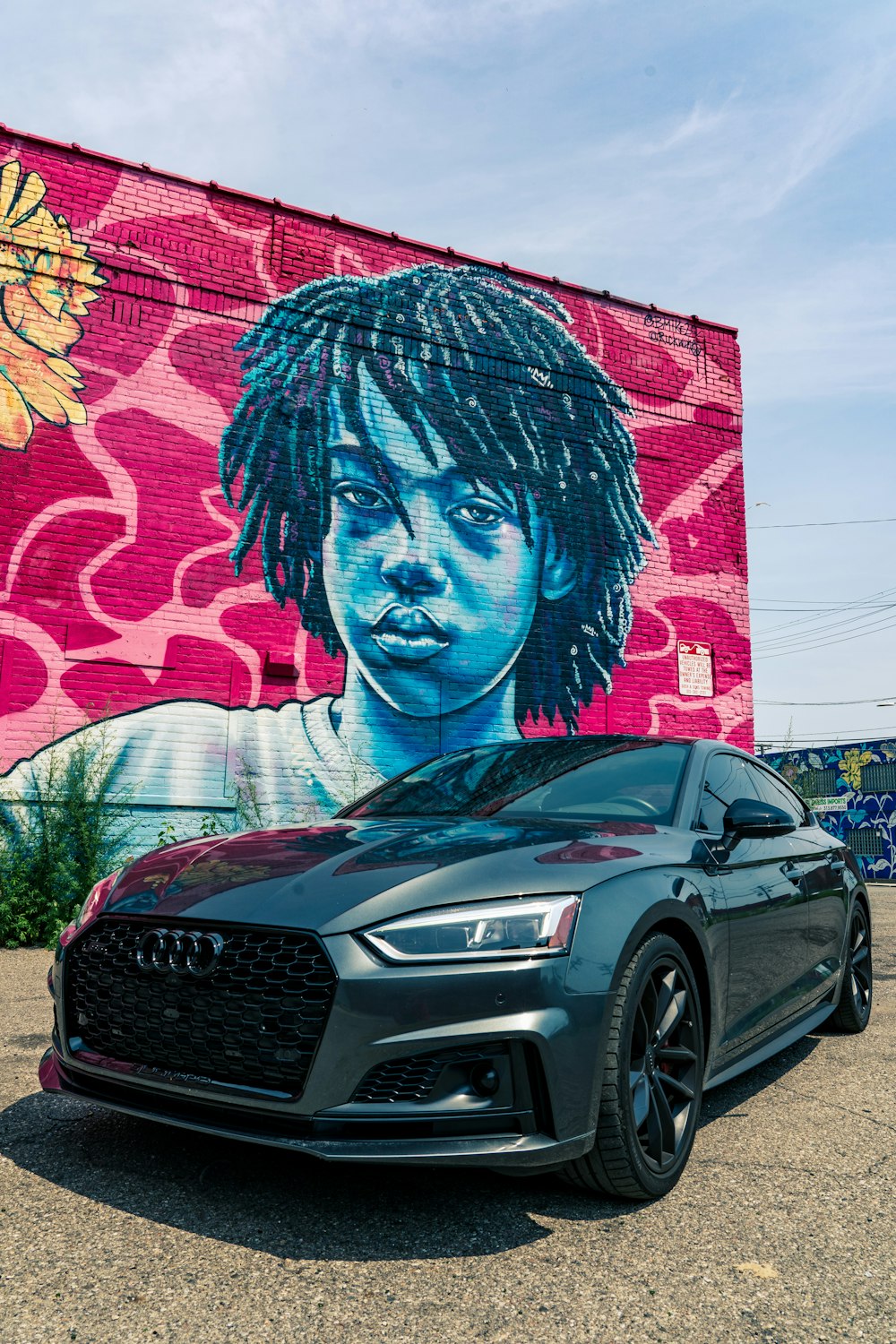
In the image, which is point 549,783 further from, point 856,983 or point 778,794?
point 856,983

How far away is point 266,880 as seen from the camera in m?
2.78

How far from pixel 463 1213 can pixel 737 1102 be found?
163cm

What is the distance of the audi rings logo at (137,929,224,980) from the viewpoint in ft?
8.55

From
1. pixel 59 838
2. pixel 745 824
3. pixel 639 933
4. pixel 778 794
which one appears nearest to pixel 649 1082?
pixel 639 933

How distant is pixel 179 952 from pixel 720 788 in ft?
7.33

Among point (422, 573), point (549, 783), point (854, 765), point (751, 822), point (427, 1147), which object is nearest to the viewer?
point (427, 1147)

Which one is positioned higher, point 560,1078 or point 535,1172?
point 560,1078

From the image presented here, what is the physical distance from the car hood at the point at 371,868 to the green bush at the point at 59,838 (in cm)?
570

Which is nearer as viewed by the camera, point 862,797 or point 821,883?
point 821,883

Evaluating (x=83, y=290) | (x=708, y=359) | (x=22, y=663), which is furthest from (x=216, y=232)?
(x=708, y=359)

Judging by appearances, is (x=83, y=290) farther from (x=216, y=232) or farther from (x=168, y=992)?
(x=168, y=992)

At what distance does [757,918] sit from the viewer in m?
3.69

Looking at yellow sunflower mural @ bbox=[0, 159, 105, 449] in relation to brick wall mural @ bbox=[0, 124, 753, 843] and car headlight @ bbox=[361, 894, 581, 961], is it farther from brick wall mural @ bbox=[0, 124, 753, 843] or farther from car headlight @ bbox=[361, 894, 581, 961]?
car headlight @ bbox=[361, 894, 581, 961]

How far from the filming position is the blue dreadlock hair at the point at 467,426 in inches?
417
